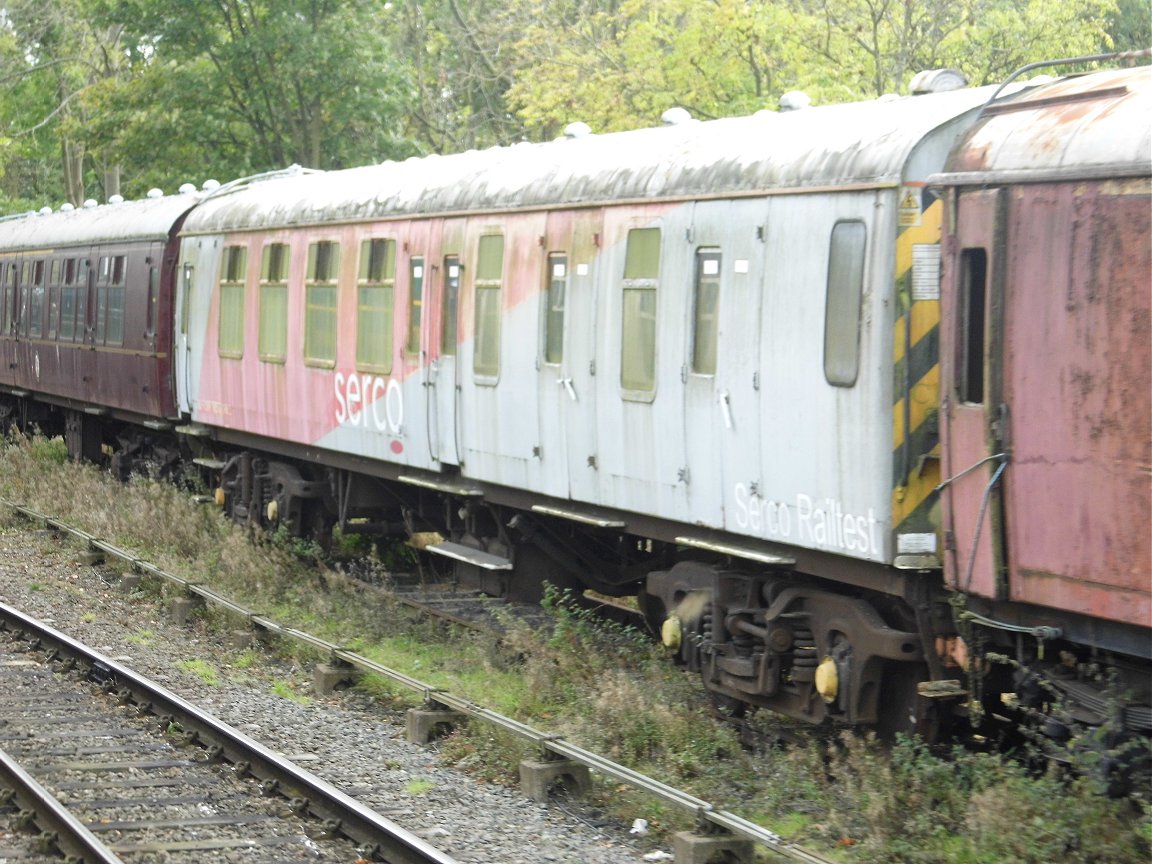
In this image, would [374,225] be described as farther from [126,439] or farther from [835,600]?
[126,439]

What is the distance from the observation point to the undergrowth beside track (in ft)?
21.7

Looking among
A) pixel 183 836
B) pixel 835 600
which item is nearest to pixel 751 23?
pixel 835 600

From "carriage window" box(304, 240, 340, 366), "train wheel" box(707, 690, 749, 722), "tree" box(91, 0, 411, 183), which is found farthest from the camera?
"tree" box(91, 0, 411, 183)

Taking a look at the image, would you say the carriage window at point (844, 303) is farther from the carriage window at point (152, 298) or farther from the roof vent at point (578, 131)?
the carriage window at point (152, 298)

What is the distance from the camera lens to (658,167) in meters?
9.80

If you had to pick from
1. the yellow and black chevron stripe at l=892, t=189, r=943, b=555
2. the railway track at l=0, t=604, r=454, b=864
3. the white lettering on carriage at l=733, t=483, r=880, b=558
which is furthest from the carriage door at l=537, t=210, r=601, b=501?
the yellow and black chevron stripe at l=892, t=189, r=943, b=555

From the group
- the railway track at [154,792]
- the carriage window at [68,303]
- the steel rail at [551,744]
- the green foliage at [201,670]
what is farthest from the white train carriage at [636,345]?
the carriage window at [68,303]

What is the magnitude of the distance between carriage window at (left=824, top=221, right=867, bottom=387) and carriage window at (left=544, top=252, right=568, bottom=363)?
289 cm

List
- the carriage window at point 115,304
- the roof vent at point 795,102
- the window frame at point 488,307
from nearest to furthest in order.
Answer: the roof vent at point 795,102 < the window frame at point 488,307 < the carriage window at point 115,304

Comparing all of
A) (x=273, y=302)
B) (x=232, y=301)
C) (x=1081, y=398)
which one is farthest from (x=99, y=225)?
(x=1081, y=398)

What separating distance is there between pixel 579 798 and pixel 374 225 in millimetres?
6410

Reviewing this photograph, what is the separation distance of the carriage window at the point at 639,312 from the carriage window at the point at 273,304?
577cm

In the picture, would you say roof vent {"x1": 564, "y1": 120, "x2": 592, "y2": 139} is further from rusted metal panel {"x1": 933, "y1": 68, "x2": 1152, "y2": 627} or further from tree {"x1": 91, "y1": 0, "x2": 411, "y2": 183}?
tree {"x1": 91, "y1": 0, "x2": 411, "y2": 183}

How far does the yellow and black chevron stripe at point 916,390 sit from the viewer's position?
763 centimetres
